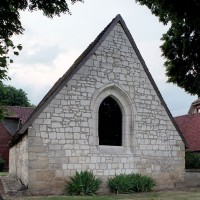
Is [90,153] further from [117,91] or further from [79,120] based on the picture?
[117,91]

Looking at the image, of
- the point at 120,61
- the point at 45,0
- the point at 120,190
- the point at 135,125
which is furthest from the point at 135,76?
the point at 45,0

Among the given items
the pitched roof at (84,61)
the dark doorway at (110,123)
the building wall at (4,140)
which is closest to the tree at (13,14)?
the pitched roof at (84,61)

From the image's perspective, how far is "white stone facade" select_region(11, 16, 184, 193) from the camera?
13.4 m

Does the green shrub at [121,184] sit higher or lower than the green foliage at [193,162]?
lower

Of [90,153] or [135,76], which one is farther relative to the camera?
[135,76]

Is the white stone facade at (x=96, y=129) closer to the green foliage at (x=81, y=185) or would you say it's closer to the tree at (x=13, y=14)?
the green foliage at (x=81, y=185)

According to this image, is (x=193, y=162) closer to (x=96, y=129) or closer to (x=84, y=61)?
(x=96, y=129)

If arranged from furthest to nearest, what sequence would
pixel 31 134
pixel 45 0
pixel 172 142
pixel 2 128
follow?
pixel 2 128
pixel 172 142
pixel 31 134
pixel 45 0

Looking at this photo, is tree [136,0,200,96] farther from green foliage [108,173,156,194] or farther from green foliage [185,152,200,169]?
green foliage [108,173,156,194]

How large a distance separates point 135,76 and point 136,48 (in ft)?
4.00

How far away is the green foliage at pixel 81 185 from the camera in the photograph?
525 inches

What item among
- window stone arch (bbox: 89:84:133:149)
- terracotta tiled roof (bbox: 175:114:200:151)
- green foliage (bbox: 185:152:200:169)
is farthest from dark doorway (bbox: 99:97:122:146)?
terracotta tiled roof (bbox: 175:114:200:151)

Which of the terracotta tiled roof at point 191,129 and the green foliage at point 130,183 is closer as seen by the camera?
the green foliage at point 130,183

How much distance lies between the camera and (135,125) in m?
15.5
